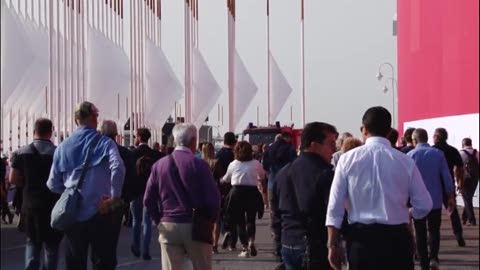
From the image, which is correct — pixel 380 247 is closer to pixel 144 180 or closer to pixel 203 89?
pixel 144 180

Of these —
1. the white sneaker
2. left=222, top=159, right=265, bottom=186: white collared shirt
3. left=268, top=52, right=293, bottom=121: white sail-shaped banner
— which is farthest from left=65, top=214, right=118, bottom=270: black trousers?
left=268, top=52, right=293, bottom=121: white sail-shaped banner

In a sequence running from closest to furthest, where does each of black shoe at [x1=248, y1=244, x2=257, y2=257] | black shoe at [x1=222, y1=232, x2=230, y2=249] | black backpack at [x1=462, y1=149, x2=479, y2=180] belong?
black shoe at [x1=248, y1=244, x2=257, y2=257]
black shoe at [x1=222, y1=232, x2=230, y2=249]
black backpack at [x1=462, y1=149, x2=479, y2=180]

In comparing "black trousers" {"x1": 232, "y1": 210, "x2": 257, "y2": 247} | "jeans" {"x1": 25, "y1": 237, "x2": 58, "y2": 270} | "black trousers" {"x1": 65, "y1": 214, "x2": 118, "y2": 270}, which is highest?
"black trousers" {"x1": 65, "y1": 214, "x2": 118, "y2": 270}

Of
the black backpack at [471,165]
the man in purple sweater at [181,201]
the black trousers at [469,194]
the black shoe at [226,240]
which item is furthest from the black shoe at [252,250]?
the man in purple sweater at [181,201]

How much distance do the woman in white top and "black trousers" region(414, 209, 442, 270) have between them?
8.51 ft

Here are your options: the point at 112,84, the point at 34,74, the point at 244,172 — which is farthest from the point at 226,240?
the point at 112,84

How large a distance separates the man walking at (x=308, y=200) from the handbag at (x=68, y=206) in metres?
1.77

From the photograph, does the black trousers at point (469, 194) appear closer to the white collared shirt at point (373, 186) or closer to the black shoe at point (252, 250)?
the black shoe at point (252, 250)

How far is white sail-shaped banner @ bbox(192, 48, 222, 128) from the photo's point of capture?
3419cm

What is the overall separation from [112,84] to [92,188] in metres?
24.6

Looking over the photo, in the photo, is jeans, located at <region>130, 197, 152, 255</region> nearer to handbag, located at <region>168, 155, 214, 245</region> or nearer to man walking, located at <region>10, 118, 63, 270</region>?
man walking, located at <region>10, 118, 63, 270</region>

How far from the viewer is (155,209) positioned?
7.88m

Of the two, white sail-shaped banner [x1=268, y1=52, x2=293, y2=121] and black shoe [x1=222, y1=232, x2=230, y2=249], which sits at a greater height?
white sail-shaped banner [x1=268, y1=52, x2=293, y2=121]

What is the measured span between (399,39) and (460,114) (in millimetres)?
10569
